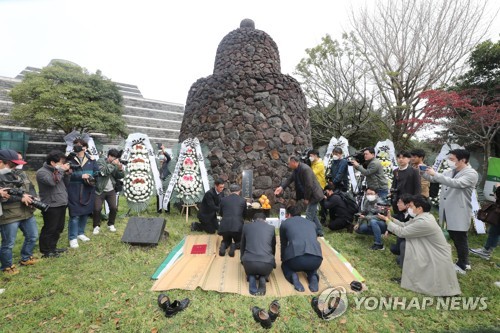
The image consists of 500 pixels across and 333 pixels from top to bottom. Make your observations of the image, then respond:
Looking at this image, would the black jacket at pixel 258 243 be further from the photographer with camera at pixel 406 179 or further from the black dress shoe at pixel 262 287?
the photographer with camera at pixel 406 179

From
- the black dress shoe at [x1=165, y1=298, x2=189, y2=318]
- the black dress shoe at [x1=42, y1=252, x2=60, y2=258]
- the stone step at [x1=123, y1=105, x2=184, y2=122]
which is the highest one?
the stone step at [x1=123, y1=105, x2=184, y2=122]

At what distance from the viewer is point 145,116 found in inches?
1047

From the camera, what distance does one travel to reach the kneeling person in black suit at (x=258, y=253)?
361 centimetres

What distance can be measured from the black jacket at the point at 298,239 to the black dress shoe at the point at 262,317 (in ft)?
3.02

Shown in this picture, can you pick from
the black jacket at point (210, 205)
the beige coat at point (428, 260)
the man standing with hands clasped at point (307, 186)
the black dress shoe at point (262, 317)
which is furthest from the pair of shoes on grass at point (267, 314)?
the black jacket at point (210, 205)

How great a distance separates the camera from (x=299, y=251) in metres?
3.61

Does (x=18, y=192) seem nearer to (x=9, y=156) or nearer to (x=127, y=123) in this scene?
(x=9, y=156)

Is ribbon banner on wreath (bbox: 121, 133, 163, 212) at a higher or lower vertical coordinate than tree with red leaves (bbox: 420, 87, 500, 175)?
lower

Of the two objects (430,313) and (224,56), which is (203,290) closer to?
(430,313)

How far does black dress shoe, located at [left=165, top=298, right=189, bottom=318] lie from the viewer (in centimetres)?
305

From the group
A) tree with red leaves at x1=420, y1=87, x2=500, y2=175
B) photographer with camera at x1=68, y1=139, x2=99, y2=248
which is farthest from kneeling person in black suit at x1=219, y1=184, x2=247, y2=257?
tree with red leaves at x1=420, y1=87, x2=500, y2=175

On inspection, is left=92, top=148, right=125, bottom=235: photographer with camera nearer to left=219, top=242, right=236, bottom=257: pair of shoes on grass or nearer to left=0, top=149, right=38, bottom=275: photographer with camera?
left=0, top=149, right=38, bottom=275: photographer with camera

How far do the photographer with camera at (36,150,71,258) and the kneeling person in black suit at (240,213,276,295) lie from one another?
3.54 metres

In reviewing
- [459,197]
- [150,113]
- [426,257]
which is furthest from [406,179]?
[150,113]
